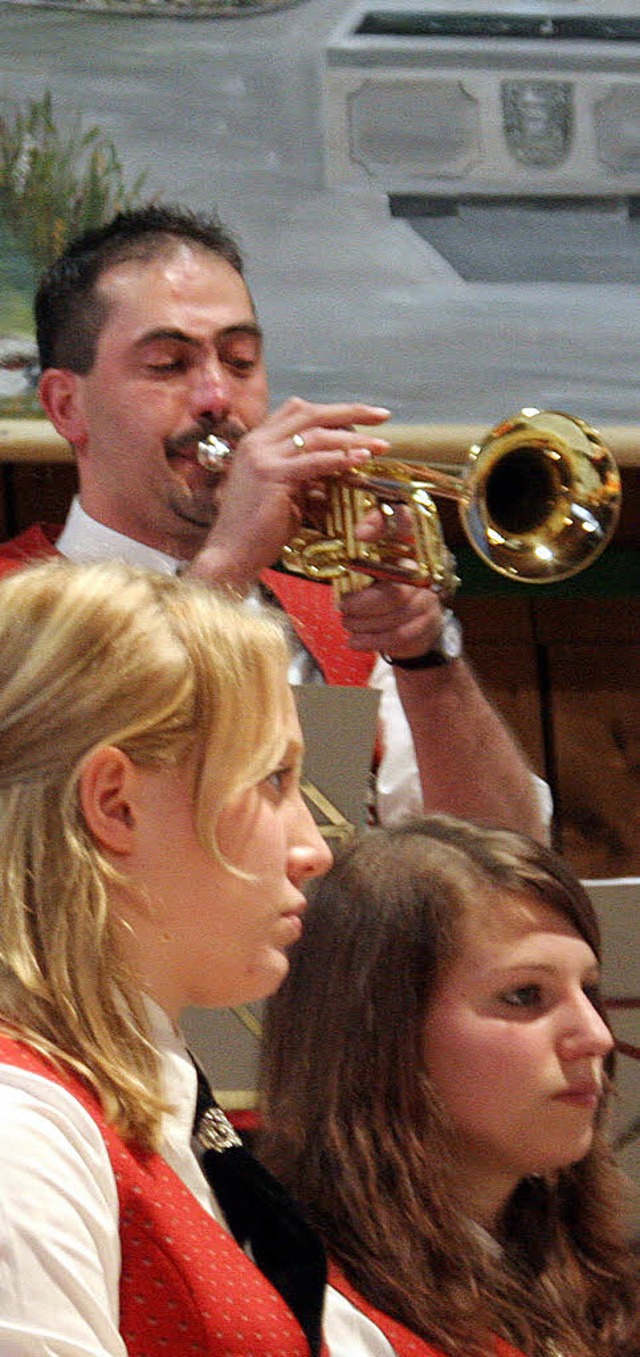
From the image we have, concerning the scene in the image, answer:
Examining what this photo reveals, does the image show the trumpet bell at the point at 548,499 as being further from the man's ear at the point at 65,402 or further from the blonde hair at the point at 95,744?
the blonde hair at the point at 95,744

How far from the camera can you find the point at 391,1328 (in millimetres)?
1359

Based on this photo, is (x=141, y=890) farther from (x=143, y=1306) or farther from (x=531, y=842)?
(x=531, y=842)

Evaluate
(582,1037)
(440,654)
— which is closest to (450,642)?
(440,654)

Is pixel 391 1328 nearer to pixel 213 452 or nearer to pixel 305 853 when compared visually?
pixel 305 853

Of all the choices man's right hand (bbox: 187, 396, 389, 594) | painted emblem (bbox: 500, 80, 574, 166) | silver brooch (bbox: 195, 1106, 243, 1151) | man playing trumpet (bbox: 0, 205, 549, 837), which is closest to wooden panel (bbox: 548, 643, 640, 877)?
man playing trumpet (bbox: 0, 205, 549, 837)

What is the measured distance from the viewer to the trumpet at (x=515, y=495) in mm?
2295

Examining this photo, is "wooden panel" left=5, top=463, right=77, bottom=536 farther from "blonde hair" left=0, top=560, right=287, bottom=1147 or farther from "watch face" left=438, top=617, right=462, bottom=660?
"blonde hair" left=0, top=560, right=287, bottom=1147

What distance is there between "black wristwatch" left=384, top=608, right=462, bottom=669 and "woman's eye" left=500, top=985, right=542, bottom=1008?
2.59 ft

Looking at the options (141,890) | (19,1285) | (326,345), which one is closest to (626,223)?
(326,345)

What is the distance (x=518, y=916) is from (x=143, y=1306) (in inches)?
23.8

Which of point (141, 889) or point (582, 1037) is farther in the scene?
point (582, 1037)

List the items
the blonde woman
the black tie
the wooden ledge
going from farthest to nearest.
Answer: the wooden ledge < the black tie < the blonde woman

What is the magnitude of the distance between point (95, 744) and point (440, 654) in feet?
4.05

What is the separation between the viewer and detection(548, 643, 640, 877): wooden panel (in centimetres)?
312
